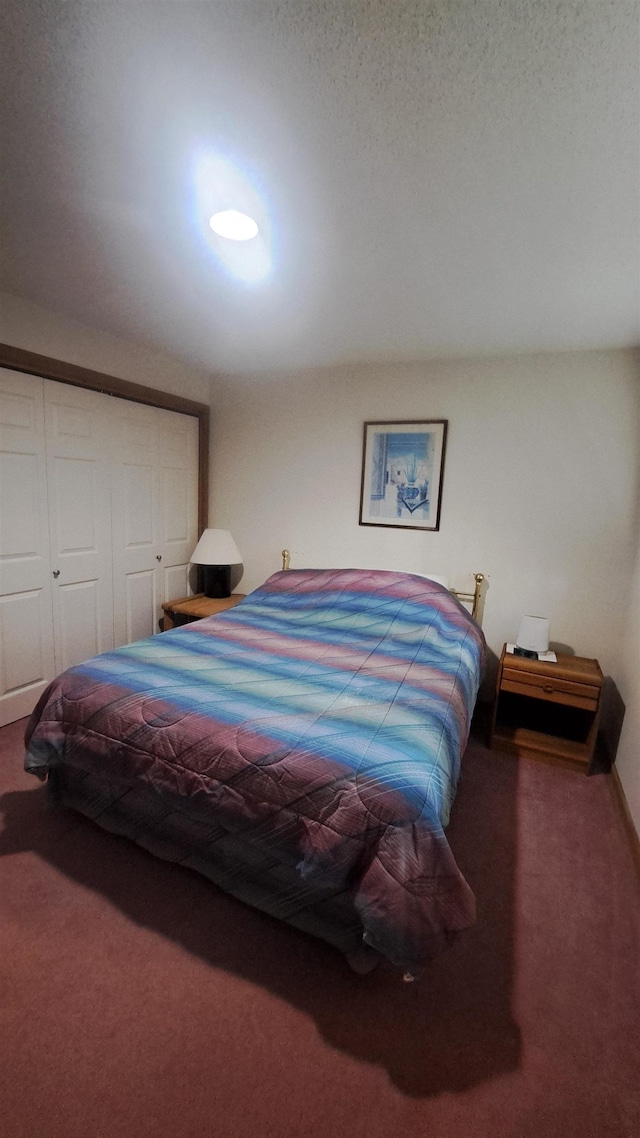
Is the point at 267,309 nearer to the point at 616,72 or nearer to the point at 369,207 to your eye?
the point at 369,207

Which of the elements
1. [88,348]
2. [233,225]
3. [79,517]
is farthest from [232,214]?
[79,517]

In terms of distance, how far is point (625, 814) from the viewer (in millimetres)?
1994

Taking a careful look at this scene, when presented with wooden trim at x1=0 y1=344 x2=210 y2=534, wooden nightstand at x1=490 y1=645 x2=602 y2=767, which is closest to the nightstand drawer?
wooden nightstand at x1=490 y1=645 x2=602 y2=767

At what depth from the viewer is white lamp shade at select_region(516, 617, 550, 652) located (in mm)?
2486

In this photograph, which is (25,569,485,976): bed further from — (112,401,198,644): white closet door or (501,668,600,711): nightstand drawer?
(112,401,198,644): white closet door

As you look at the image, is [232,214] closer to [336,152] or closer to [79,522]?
[336,152]

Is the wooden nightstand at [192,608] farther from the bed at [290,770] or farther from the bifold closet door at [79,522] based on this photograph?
the bed at [290,770]

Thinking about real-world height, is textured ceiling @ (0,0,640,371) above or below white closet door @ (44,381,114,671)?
above

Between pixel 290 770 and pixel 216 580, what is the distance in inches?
93.5

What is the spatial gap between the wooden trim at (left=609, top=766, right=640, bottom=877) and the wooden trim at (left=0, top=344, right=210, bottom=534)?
3276 mm

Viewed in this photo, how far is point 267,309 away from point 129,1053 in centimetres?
281

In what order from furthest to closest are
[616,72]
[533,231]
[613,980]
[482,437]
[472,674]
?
1. [482,437]
2. [472,674]
3. [533,231]
4. [613,980]
5. [616,72]

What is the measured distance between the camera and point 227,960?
135 cm

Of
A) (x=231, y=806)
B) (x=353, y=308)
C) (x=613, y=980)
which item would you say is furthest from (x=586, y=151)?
(x=613, y=980)
